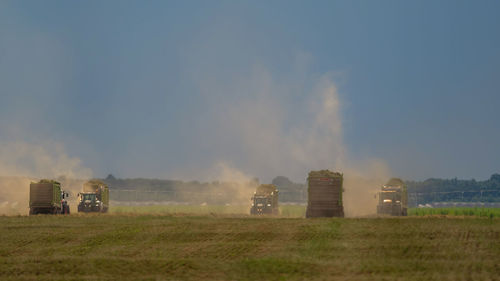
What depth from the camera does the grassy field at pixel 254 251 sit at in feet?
96.0

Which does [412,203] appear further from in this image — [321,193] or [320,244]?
[320,244]

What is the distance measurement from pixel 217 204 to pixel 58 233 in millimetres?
86155

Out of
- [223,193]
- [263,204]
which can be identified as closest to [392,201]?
[263,204]

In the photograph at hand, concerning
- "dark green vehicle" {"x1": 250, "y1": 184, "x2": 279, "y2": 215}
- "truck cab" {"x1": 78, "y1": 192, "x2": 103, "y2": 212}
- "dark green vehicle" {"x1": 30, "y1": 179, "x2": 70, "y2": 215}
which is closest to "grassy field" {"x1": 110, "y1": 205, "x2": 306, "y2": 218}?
"dark green vehicle" {"x1": 250, "y1": 184, "x2": 279, "y2": 215}

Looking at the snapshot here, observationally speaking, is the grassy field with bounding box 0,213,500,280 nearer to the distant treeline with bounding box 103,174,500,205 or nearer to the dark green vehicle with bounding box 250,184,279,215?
the dark green vehicle with bounding box 250,184,279,215

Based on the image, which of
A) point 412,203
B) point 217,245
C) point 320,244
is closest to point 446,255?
point 320,244

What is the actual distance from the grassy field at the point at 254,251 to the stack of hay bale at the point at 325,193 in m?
12.0

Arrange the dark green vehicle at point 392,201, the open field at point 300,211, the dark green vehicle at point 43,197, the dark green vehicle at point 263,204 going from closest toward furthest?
the dark green vehicle at point 43,197, the open field at point 300,211, the dark green vehicle at point 392,201, the dark green vehicle at point 263,204

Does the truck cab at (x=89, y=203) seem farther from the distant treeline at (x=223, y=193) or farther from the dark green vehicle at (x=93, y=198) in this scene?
the distant treeline at (x=223, y=193)

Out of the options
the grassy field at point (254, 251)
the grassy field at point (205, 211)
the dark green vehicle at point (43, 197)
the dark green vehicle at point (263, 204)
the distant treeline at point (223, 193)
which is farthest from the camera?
the distant treeline at point (223, 193)

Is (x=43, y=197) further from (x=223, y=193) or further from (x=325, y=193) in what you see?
(x=223, y=193)

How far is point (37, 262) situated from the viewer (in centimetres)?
3250

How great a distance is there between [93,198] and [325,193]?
27.6m

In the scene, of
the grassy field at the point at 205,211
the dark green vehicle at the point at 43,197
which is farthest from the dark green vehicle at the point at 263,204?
the dark green vehicle at the point at 43,197
